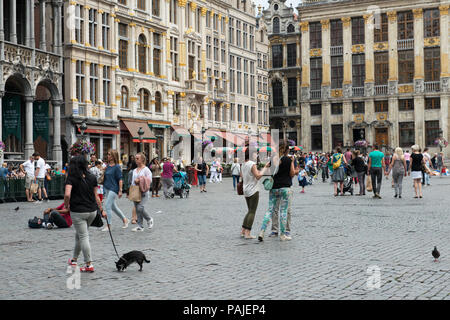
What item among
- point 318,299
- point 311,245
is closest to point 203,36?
point 311,245

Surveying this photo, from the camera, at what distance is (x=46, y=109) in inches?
1469

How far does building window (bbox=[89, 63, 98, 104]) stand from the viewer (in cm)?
4134

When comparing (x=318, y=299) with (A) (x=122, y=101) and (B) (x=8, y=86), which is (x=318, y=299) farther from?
(A) (x=122, y=101)

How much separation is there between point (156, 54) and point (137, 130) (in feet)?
22.7

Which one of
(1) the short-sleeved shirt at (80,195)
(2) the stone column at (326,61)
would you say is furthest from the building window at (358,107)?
(1) the short-sleeved shirt at (80,195)

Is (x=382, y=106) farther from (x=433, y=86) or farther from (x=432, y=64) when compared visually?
(x=432, y=64)

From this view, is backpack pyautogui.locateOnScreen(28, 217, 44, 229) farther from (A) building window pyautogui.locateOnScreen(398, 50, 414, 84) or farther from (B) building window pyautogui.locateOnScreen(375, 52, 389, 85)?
(B) building window pyautogui.locateOnScreen(375, 52, 389, 85)

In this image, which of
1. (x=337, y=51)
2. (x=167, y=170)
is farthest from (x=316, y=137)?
(x=167, y=170)

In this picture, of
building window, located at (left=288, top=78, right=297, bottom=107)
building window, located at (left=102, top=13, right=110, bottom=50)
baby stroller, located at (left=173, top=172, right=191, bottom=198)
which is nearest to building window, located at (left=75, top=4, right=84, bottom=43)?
building window, located at (left=102, top=13, right=110, bottom=50)

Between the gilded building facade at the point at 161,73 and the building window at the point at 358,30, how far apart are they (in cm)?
991

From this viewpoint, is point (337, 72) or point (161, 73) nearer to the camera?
point (161, 73)

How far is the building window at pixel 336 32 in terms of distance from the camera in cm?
6662

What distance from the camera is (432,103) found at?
63.2 metres
